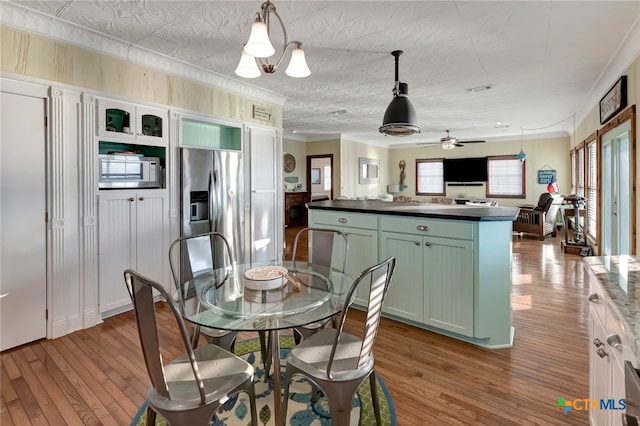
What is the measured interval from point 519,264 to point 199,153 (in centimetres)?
494

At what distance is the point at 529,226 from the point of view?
292 inches

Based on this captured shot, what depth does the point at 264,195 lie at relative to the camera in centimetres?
479

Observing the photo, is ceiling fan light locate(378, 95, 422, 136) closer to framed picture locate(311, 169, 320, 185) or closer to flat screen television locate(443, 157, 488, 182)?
flat screen television locate(443, 157, 488, 182)

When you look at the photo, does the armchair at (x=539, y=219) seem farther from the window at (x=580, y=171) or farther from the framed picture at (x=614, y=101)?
the framed picture at (x=614, y=101)

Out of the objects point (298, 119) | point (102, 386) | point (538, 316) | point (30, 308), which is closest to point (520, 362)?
point (538, 316)

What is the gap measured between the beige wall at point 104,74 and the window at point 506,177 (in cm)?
824

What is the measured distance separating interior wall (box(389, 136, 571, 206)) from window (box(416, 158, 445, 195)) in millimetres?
139

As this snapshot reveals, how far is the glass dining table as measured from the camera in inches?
59.5

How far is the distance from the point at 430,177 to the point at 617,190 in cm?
698

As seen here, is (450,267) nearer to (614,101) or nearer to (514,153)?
(614,101)

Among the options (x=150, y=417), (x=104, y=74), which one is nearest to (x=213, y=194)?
(x=104, y=74)

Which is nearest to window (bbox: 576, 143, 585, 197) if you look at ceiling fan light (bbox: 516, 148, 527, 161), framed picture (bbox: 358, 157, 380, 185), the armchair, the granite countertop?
the armchair

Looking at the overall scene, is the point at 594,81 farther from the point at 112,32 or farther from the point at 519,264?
the point at 112,32

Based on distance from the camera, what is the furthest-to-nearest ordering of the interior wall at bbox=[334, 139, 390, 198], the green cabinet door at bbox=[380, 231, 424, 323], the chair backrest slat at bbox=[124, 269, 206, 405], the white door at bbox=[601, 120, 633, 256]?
the interior wall at bbox=[334, 139, 390, 198] → the white door at bbox=[601, 120, 633, 256] → the green cabinet door at bbox=[380, 231, 424, 323] → the chair backrest slat at bbox=[124, 269, 206, 405]
